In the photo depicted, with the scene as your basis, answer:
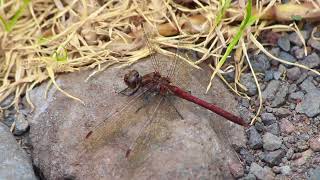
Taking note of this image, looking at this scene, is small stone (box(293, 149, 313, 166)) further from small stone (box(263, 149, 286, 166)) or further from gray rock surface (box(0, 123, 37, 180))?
gray rock surface (box(0, 123, 37, 180))

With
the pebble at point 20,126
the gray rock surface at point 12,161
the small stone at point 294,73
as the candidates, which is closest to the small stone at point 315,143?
the small stone at point 294,73

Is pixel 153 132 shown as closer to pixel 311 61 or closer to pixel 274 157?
pixel 274 157

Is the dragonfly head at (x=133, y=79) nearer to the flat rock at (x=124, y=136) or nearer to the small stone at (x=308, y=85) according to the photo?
the flat rock at (x=124, y=136)

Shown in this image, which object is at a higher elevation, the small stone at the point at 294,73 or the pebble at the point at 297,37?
the pebble at the point at 297,37

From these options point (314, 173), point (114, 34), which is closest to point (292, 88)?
point (314, 173)

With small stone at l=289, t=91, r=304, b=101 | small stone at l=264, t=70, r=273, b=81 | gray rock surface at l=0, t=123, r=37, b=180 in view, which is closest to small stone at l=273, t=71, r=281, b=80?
small stone at l=264, t=70, r=273, b=81

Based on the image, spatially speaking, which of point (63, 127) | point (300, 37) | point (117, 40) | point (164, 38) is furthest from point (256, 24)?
point (63, 127)
